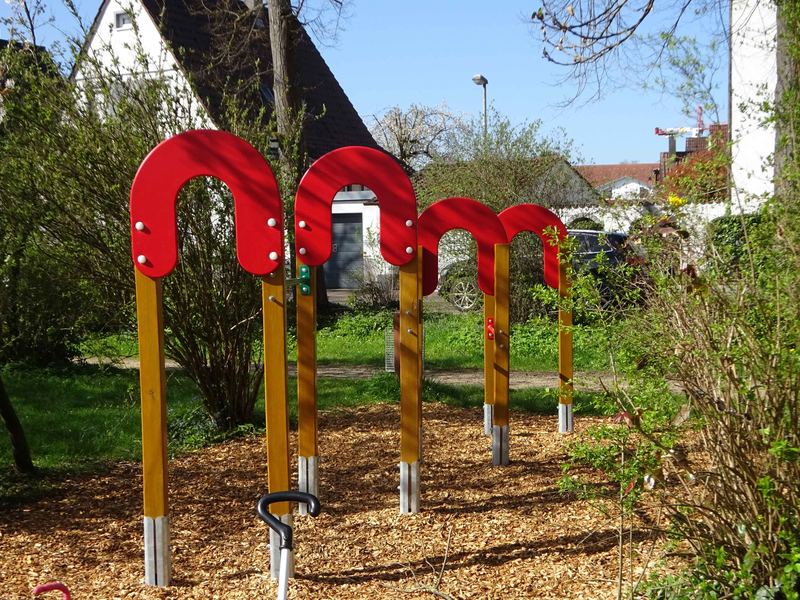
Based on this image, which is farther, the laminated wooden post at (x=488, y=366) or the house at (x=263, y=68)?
the house at (x=263, y=68)

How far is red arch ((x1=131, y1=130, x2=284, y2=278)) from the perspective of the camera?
12.6 ft

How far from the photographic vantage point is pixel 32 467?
5699 millimetres

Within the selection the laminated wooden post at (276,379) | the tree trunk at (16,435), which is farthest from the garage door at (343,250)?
the laminated wooden post at (276,379)

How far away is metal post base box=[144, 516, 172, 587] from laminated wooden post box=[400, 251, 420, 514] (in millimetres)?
1554

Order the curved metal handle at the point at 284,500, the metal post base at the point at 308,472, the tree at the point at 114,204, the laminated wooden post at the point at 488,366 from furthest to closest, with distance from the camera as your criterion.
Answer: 1. the laminated wooden post at the point at 488,366
2. the tree at the point at 114,204
3. the metal post base at the point at 308,472
4. the curved metal handle at the point at 284,500

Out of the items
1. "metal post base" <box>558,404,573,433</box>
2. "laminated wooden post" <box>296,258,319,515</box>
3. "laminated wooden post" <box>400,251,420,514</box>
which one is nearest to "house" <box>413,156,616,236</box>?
"metal post base" <box>558,404,573,433</box>

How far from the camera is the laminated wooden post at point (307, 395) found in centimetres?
512

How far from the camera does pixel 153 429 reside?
3938 mm

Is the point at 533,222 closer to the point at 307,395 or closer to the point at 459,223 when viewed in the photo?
the point at 459,223

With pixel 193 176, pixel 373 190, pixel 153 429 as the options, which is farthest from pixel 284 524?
pixel 373 190

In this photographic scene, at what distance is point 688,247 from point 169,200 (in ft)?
8.38

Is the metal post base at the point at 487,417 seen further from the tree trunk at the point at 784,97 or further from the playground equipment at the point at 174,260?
the playground equipment at the point at 174,260

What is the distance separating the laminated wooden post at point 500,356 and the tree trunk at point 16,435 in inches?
138

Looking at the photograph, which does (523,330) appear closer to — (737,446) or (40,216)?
(40,216)
